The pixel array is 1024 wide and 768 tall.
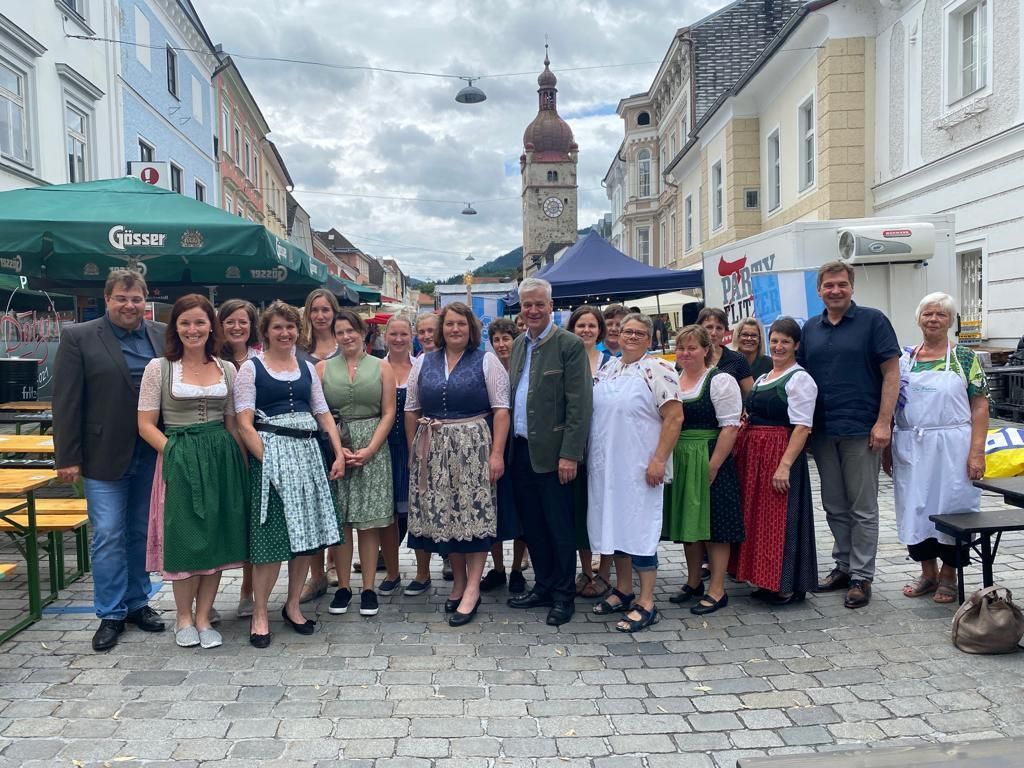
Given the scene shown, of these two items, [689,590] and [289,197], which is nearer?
[689,590]

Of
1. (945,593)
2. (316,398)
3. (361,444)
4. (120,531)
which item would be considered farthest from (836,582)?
(120,531)

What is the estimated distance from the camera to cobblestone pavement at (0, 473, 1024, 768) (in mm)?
2994

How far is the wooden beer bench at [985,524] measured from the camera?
3.95 m

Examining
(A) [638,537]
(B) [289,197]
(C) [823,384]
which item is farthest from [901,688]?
(B) [289,197]

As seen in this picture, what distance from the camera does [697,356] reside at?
438 centimetres

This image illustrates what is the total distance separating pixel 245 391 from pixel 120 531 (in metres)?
1.06

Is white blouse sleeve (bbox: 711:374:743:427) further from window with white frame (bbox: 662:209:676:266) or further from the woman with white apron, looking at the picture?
window with white frame (bbox: 662:209:676:266)

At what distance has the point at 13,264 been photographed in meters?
6.36

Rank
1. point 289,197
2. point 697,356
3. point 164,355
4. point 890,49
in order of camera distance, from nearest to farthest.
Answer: point 164,355 → point 697,356 → point 890,49 → point 289,197

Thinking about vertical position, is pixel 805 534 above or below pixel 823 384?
below

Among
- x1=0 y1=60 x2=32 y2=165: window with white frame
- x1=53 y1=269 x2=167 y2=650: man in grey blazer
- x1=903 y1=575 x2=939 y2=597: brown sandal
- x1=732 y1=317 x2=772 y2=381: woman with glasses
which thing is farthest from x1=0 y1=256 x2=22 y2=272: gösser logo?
x1=903 y1=575 x2=939 y2=597: brown sandal

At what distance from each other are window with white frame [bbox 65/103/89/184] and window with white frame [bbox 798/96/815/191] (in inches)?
539

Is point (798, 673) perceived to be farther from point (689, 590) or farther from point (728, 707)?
point (689, 590)

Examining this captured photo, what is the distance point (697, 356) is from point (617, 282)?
7.03 meters
